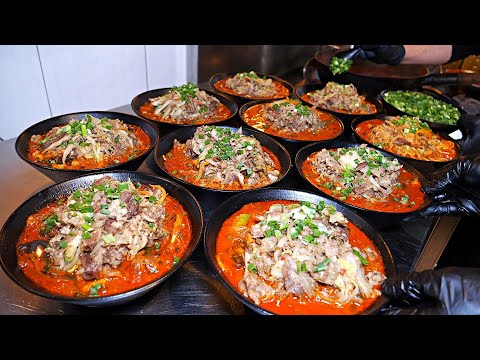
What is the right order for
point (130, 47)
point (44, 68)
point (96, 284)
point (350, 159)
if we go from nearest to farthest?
point (96, 284), point (350, 159), point (44, 68), point (130, 47)

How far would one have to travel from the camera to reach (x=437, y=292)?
188 centimetres

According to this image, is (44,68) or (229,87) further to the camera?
(44,68)

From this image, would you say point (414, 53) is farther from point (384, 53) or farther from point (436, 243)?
point (436, 243)

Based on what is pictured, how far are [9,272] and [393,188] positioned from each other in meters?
3.09

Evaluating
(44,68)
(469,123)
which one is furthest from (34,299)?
(469,123)

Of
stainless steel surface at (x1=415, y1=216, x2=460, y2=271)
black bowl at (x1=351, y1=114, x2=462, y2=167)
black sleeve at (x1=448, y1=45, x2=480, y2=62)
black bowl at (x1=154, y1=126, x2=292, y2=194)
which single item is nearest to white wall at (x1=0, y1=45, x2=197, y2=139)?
black bowl at (x1=154, y1=126, x2=292, y2=194)

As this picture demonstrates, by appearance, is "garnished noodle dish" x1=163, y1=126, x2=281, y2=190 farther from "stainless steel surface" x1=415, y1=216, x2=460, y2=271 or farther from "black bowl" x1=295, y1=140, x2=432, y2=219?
"stainless steel surface" x1=415, y1=216, x2=460, y2=271

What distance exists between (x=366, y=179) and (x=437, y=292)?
1.43 m

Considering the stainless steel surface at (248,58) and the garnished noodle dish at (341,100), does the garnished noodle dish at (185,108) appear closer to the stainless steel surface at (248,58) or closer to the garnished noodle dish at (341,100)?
the garnished noodle dish at (341,100)

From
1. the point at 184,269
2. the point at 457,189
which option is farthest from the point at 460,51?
the point at 184,269

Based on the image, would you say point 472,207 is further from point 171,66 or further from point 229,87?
point 171,66

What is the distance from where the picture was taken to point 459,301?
1.80m

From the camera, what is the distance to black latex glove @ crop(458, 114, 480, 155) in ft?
14.1

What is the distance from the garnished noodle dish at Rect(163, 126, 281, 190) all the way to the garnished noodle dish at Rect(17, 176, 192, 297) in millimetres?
692
